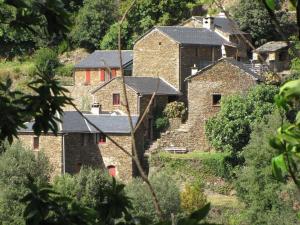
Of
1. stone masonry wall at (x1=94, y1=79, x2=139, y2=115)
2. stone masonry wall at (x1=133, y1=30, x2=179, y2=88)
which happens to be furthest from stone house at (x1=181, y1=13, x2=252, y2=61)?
stone masonry wall at (x1=94, y1=79, x2=139, y2=115)

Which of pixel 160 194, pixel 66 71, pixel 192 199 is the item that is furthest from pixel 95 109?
pixel 66 71

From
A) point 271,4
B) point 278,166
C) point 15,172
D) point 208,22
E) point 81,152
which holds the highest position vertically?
point 208,22

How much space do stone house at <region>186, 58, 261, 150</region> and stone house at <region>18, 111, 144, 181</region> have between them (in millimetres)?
2129

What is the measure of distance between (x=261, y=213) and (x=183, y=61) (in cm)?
1232

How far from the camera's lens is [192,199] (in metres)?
33.7

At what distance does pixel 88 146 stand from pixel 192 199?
720cm

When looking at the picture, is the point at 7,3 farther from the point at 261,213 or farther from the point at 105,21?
the point at 105,21

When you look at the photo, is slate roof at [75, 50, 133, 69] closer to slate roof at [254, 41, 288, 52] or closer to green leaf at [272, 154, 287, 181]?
slate roof at [254, 41, 288, 52]

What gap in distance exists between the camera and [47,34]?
5.66 meters

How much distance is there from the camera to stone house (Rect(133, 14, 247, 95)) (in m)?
42.0

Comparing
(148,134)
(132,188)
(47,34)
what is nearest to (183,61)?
(148,134)

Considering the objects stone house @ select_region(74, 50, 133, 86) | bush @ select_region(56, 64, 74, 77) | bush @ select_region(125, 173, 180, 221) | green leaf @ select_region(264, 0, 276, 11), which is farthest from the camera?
bush @ select_region(56, 64, 74, 77)

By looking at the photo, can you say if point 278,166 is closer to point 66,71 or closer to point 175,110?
point 175,110

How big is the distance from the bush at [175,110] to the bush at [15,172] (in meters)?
5.52
